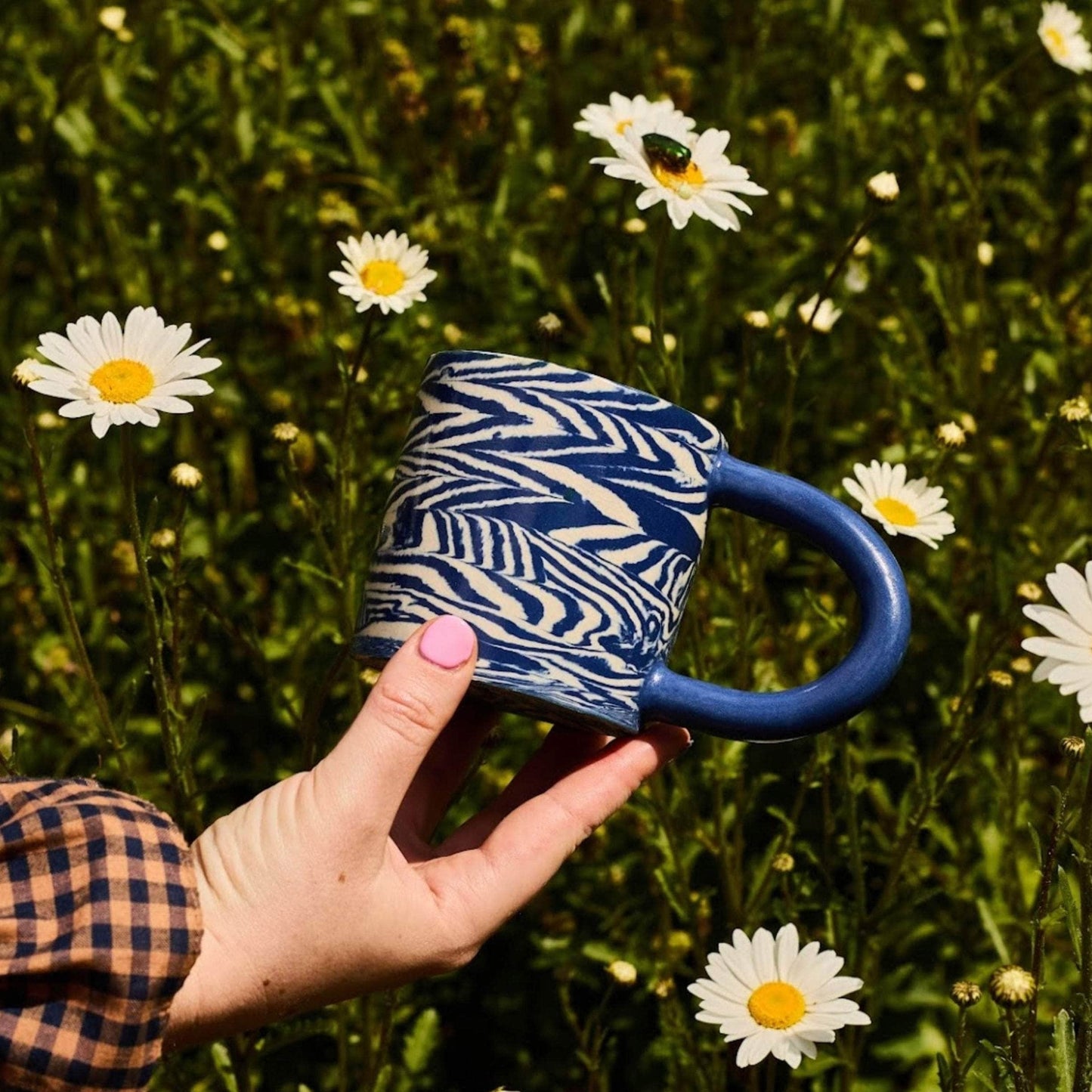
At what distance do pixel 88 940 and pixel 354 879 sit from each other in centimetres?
17

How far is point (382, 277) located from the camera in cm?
146

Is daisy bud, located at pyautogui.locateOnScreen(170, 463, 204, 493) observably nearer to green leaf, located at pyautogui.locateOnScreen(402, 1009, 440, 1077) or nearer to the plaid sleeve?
the plaid sleeve

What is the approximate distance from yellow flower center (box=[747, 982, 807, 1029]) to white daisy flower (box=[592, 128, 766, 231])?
651mm

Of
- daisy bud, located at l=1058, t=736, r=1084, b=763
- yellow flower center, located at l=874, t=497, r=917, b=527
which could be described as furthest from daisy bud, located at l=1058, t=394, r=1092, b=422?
daisy bud, located at l=1058, t=736, r=1084, b=763

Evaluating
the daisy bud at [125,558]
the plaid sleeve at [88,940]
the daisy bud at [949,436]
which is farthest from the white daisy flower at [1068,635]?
the daisy bud at [125,558]

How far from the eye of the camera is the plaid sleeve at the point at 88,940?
2.96 ft

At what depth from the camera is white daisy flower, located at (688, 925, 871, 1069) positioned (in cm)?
108

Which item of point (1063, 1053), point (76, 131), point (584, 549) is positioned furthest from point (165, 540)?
point (76, 131)

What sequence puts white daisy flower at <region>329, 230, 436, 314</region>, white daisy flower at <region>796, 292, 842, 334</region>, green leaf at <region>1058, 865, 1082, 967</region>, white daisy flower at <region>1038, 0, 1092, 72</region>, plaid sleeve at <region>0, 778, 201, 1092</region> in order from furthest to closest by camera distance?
white daisy flower at <region>1038, 0, 1092, 72</region>, white daisy flower at <region>796, 292, 842, 334</region>, white daisy flower at <region>329, 230, 436, 314</region>, green leaf at <region>1058, 865, 1082, 967</region>, plaid sleeve at <region>0, 778, 201, 1092</region>

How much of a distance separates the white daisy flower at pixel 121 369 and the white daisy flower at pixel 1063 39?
142cm

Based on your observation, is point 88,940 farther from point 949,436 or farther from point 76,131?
point 76,131

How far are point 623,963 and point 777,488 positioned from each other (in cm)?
51

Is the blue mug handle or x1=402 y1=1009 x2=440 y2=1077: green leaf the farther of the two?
x1=402 y1=1009 x2=440 y2=1077: green leaf

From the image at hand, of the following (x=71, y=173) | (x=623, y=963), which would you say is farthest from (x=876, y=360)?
(x=71, y=173)
